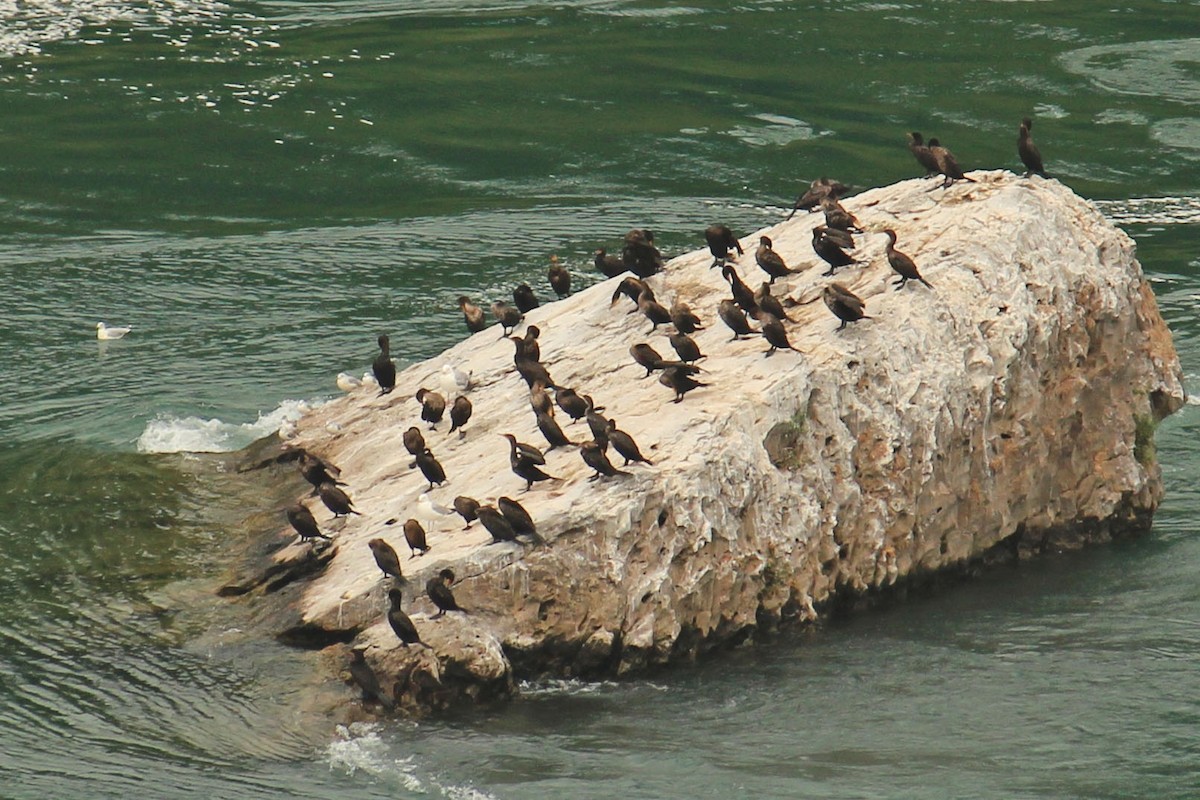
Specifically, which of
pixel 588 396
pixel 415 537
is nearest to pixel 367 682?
pixel 415 537

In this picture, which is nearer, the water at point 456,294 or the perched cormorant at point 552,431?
the water at point 456,294

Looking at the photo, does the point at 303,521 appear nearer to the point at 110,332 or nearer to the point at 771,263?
the point at 771,263

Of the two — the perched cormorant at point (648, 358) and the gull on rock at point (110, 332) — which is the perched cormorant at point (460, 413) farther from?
the gull on rock at point (110, 332)

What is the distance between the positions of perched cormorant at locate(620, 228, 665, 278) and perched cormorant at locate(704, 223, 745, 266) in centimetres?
69

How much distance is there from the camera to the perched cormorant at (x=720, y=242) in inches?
855

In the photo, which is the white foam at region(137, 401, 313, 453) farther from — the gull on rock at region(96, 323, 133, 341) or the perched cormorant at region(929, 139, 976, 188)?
the perched cormorant at region(929, 139, 976, 188)

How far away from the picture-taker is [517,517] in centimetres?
1700

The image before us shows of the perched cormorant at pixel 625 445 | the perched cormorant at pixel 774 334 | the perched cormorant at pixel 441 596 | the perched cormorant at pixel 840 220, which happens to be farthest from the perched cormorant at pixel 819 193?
the perched cormorant at pixel 441 596

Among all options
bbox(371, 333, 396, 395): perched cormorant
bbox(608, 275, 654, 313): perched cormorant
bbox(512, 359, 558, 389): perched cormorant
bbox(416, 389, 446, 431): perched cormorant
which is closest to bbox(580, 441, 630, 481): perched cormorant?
bbox(512, 359, 558, 389): perched cormorant

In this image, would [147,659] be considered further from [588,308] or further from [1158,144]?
[1158,144]

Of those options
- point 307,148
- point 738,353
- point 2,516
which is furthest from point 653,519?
point 307,148

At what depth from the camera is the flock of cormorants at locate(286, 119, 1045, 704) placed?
56.3ft

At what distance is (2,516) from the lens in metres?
21.9

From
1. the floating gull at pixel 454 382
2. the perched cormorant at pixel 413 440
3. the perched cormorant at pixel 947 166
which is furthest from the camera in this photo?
the floating gull at pixel 454 382
